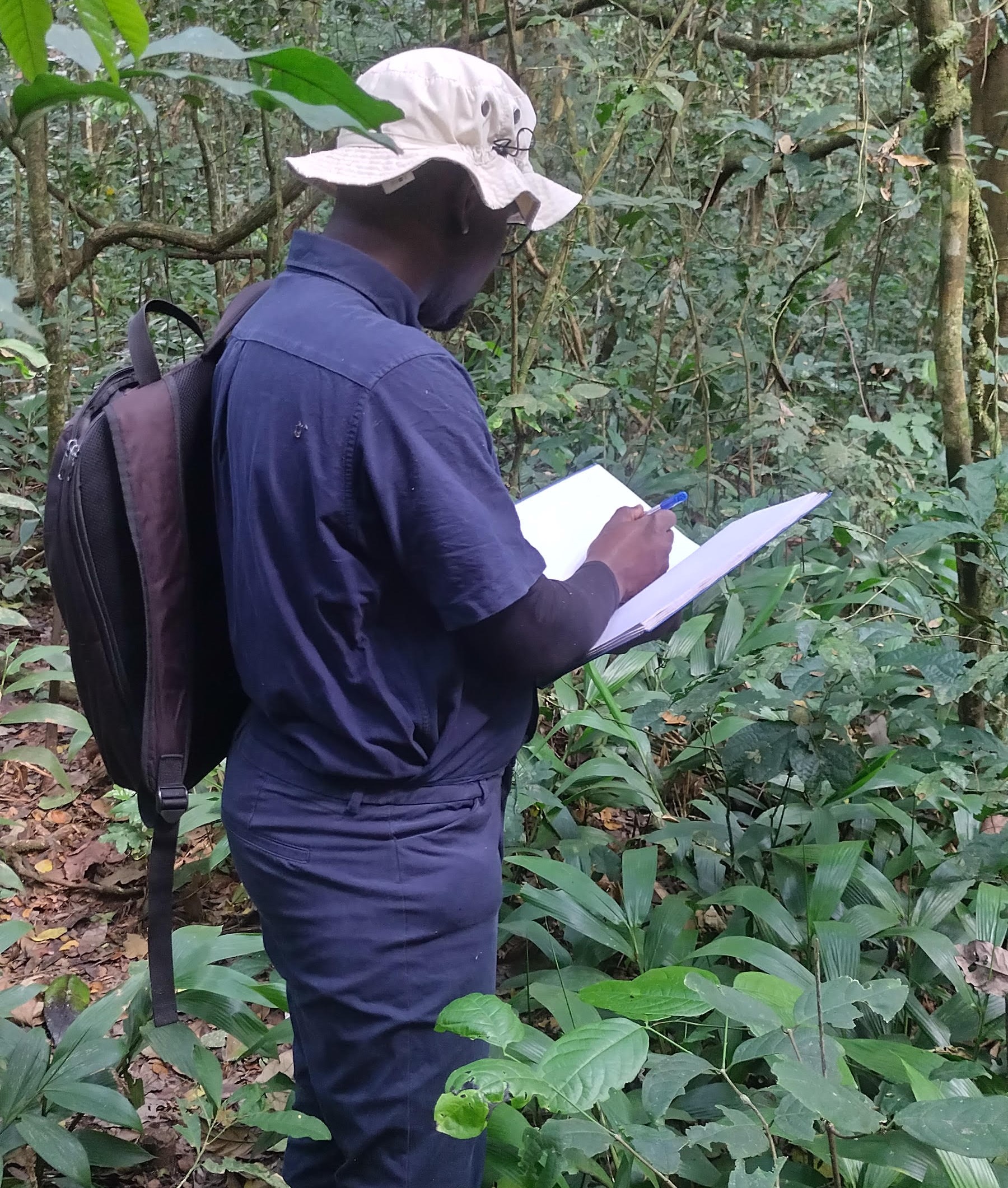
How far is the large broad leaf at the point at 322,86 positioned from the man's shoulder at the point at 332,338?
1.86 feet

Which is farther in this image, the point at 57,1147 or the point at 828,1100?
the point at 57,1147

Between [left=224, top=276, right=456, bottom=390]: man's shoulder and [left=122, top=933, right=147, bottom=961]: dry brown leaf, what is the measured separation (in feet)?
6.63

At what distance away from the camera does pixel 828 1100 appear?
3.13ft

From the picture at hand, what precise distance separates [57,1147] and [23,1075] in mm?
146

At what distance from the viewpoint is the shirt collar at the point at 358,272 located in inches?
48.6

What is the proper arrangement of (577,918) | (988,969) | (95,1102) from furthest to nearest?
(577,918) < (95,1102) < (988,969)

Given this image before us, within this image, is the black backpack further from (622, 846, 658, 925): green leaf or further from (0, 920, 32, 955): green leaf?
(622, 846, 658, 925): green leaf

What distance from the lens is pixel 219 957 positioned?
6.74 ft

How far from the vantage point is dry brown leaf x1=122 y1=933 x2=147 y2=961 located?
267 cm

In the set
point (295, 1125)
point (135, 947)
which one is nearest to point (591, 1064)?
point (295, 1125)

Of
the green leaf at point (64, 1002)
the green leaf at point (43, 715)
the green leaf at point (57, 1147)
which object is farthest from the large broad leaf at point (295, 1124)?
the green leaf at point (43, 715)

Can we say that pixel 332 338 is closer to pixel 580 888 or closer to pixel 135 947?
pixel 580 888

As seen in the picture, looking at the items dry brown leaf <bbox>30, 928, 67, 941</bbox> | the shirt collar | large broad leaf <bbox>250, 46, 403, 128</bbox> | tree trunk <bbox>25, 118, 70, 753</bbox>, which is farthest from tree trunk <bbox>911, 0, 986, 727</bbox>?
tree trunk <bbox>25, 118, 70, 753</bbox>

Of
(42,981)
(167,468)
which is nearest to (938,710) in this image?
(167,468)
